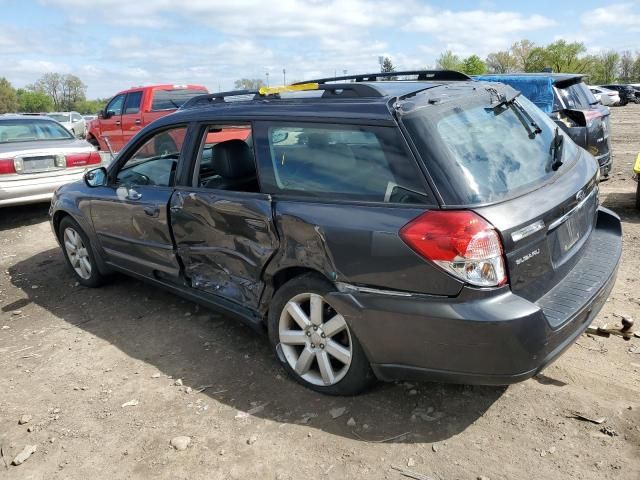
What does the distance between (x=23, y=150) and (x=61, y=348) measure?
485cm

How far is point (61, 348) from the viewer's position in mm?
4062

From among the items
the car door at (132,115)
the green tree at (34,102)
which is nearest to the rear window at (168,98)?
the car door at (132,115)

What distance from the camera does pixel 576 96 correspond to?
820 cm

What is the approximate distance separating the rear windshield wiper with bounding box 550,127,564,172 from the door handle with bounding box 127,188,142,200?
9.70ft

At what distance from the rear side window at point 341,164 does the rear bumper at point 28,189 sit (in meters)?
5.87

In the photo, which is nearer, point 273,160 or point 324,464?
point 324,464

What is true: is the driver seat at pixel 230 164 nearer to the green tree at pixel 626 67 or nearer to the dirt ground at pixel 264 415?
the dirt ground at pixel 264 415

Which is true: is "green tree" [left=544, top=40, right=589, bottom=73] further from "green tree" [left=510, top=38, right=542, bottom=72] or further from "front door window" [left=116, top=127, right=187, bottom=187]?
"front door window" [left=116, top=127, right=187, bottom=187]

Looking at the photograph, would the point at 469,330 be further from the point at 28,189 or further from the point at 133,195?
the point at 28,189

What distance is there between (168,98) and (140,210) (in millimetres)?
8411

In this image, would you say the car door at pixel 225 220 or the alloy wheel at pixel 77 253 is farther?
the alloy wheel at pixel 77 253

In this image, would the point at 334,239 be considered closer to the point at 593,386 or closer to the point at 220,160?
the point at 220,160

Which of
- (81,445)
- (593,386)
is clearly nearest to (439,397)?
(593,386)

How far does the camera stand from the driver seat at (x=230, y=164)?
11.9ft
